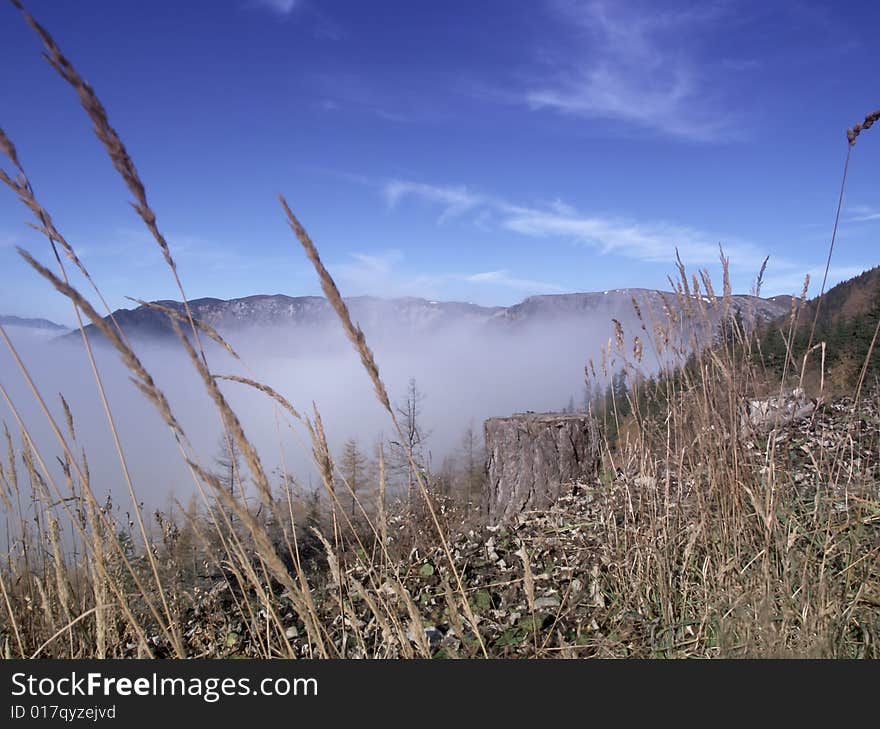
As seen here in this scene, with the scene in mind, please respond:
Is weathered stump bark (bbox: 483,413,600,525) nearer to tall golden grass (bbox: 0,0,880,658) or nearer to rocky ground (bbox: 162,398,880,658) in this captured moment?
rocky ground (bbox: 162,398,880,658)

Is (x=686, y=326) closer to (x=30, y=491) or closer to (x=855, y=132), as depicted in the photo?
(x=855, y=132)

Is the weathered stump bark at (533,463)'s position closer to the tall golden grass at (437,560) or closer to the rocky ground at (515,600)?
the rocky ground at (515,600)

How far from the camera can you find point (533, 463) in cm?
436

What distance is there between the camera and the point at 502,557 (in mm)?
3100

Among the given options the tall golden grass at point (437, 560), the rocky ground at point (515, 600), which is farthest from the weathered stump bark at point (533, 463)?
the tall golden grass at point (437, 560)

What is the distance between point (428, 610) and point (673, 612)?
41.4 inches

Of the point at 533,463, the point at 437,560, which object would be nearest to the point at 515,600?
the point at 437,560

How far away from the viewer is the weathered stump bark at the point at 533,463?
4.34 meters

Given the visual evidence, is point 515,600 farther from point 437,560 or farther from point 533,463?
point 533,463

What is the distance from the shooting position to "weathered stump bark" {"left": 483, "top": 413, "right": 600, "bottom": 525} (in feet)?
14.3

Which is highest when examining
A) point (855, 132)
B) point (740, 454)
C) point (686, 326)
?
point (855, 132)

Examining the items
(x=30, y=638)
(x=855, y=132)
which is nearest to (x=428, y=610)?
(x=30, y=638)

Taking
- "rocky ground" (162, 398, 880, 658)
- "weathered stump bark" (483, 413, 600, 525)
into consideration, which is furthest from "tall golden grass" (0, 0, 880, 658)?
"weathered stump bark" (483, 413, 600, 525)

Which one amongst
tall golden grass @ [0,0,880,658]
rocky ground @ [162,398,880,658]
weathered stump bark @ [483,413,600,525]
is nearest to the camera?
tall golden grass @ [0,0,880,658]
